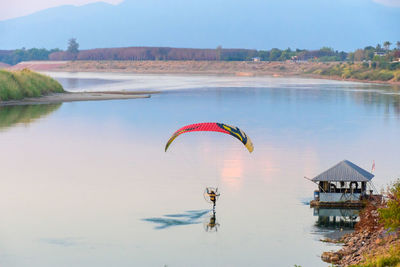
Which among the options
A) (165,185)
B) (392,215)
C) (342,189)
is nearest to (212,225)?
(342,189)

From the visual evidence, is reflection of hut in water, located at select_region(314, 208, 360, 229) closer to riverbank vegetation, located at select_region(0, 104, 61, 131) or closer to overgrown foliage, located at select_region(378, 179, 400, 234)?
overgrown foliage, located at select_region(378, 179, 400, 234)

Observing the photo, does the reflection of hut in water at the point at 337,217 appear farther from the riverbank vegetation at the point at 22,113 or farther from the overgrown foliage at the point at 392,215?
the riverbank vegetation at the point at 22,113

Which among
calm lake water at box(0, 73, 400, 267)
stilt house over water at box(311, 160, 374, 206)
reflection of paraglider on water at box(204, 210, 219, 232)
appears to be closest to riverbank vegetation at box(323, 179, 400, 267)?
calm lake water at box(0, 73, 400, 267)

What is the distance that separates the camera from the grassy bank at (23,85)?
107062 millimetres

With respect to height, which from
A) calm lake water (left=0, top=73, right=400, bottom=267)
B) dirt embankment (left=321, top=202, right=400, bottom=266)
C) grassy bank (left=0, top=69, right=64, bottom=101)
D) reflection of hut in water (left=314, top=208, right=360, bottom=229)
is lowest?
calm lake water (left=0, top=73, right=400, bottom=267)

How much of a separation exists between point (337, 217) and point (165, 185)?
1304 centimetres

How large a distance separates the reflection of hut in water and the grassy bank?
2971 inches

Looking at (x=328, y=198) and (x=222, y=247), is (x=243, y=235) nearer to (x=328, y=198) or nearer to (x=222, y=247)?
(x=222, y=247)

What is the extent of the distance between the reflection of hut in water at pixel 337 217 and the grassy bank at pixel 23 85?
A: 7547cm

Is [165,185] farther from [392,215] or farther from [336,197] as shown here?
A: [392,215]

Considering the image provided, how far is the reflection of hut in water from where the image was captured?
35.4 meters

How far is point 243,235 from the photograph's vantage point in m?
34.2

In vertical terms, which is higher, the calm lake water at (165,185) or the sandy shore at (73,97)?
the sandy shore at (73,97)

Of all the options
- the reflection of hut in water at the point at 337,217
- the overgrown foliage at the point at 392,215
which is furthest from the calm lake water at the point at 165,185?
the overgrown foliage at the point at 392,215
